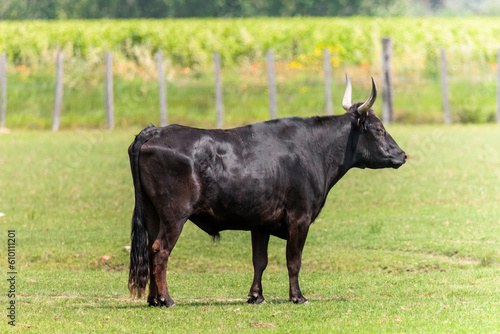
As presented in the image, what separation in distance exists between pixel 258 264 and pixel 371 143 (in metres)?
2.07

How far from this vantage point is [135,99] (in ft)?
95.6

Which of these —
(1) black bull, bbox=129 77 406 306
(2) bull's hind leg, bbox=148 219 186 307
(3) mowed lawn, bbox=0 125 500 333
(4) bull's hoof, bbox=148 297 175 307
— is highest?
(1) black bull, bbox=129 77 406 306

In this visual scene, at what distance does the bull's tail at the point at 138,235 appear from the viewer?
875cm

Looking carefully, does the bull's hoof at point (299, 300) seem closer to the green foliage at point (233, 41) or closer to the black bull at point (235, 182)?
the black bull at point (235, 182)

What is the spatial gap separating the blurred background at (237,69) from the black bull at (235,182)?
1719 centimetres

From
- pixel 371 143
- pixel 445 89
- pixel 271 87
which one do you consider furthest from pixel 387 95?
pixel 371 143

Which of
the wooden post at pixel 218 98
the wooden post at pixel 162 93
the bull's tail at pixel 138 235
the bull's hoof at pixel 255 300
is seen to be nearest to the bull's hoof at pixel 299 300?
the bull's hoof at pixel 255 300

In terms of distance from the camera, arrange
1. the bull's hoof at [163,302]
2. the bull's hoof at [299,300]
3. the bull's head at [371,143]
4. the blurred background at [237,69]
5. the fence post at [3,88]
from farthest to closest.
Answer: the blurred background at [237,69] < the fence post at [3,88] < the bull's head at [371,143] < the bull's hoof at [299,300] < the bull's hoof at [163,302]

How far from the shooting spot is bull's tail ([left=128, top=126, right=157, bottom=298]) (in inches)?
344

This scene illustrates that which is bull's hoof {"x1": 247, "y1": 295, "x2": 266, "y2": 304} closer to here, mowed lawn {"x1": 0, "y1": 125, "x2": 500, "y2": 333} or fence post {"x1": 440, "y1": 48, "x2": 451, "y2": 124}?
mowed lawn {"x1": 0, "y1": 125, "x2": 500, "y2": 333}

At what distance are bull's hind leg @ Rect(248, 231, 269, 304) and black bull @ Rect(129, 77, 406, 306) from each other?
1 centimetres

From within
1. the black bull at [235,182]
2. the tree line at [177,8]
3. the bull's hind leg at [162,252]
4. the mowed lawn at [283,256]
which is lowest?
the mowed lawn at [283,256]

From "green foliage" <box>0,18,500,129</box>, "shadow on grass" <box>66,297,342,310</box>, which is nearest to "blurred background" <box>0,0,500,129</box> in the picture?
"green foliage" <box>0,18,500,129</box>

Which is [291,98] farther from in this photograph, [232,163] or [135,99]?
[232,163]
